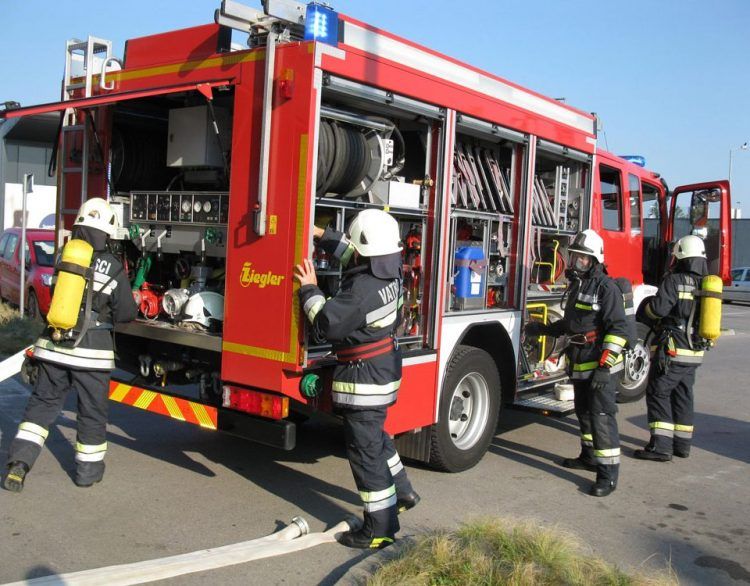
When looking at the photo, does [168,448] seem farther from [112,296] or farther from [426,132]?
[426,132]

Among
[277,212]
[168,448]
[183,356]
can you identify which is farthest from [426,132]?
[168,448]

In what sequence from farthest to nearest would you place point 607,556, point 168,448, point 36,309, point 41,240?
1. point 41,240
2. point 36,309
3. point 168,448
4. point 607,556

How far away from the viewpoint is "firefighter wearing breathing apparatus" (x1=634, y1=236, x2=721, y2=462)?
20.7 ft

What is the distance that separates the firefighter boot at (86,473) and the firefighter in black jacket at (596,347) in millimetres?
3264

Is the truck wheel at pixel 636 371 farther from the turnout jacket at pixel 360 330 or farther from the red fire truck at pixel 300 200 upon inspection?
the turnout jacket at pixel 360 330

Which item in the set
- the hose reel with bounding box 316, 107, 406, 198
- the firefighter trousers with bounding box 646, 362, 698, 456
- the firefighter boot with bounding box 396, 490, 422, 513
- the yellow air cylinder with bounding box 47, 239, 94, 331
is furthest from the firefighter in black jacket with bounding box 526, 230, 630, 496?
the yellow air cylinder with bounding box 47, 239, 94, 331

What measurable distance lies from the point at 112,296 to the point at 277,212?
132 centimetres

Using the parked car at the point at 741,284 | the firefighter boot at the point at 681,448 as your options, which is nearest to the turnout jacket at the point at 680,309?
the firefighter boot at the point at 681,448

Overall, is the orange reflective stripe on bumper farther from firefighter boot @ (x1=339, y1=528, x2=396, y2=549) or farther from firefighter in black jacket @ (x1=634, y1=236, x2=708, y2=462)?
firefighter in black jacket @ (x1=634, y1=236, x2=708, y2=462)

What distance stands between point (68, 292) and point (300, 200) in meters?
1.54

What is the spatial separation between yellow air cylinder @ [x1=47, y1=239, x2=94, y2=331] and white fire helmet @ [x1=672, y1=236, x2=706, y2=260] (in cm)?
451

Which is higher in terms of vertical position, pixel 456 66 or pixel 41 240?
pixel 456 66

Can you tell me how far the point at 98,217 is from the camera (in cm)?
488

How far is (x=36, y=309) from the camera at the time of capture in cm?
1138
